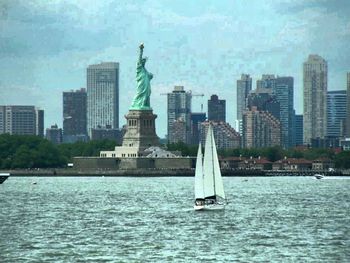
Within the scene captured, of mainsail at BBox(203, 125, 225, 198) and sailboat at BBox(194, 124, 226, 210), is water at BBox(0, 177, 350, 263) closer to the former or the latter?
sailboat at BBox(194, 124, 226, 210)

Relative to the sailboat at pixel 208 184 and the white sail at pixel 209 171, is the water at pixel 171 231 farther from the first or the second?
the white sail at pixel 209 171

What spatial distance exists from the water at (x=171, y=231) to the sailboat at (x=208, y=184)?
980 mm

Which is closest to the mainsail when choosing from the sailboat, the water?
the sailboat

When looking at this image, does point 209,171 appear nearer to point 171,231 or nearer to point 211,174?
point 211,174

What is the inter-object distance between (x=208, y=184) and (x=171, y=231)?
1740 cm

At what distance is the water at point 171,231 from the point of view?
212 ft

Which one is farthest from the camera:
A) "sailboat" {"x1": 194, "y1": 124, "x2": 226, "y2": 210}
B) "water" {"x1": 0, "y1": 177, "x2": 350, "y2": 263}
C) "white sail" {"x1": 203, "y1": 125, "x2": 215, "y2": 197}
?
"white sail" {"x1": 203, "y1": 125, "x2": 215, "y2": 197}

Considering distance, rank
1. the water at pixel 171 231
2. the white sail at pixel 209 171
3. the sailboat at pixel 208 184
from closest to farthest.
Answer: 1. the water at pixel 171 231
2. the sailboat at pixel 208 184
3. the white sail at pixel 209 171

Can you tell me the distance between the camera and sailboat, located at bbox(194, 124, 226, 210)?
308 feet

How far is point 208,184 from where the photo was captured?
308 ft

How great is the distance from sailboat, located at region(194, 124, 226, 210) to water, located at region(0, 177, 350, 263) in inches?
38.6

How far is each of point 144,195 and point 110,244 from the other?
58.6m

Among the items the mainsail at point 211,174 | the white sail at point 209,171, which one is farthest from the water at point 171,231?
the white sail at point 209,171

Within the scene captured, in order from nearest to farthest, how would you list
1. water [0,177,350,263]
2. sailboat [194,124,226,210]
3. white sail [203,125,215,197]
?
1. water [0,177,350,263]
2. sailboat [194,124,226,210]
3. white sail [203,125,215,197]
